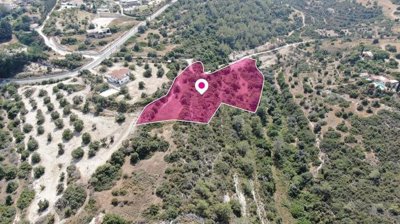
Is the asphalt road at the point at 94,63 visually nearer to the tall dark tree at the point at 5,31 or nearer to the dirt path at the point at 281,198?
the tall dark tree at the point at 5,31

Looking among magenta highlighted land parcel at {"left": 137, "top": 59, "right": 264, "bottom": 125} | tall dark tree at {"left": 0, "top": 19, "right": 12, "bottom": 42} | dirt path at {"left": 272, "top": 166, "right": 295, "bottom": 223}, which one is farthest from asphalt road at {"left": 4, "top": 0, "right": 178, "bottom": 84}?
magenta highlighted land parcel at {"left": 137, "top": 59, "right": 264, "bottom": 125}

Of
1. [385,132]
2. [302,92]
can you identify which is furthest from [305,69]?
[385,132]

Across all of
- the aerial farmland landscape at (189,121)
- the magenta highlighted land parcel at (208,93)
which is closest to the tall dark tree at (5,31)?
the aerial farmland landscape at (189,121)

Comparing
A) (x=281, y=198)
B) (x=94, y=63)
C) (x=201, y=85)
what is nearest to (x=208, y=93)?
(x=201, y=85)

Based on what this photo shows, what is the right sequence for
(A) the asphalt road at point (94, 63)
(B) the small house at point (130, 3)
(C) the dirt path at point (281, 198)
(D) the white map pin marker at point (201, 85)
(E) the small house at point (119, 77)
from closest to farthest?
(D) the white map pin marker at point (201, 85) < (C) the dirt path at point (281, 198) < (E) the small house at point (119, 77) < (A) the asphalt road at point (94, 63) < (B) the small house at point (130, 3)

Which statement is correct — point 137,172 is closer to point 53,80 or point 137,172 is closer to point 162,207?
point 162,207

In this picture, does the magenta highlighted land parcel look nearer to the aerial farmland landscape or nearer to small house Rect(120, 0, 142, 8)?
the aerial farmland landscape

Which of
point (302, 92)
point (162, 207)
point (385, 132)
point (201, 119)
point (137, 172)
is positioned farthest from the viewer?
point (302, 92)

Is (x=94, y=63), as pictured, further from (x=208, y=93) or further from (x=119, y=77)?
(x=208, y=93)
